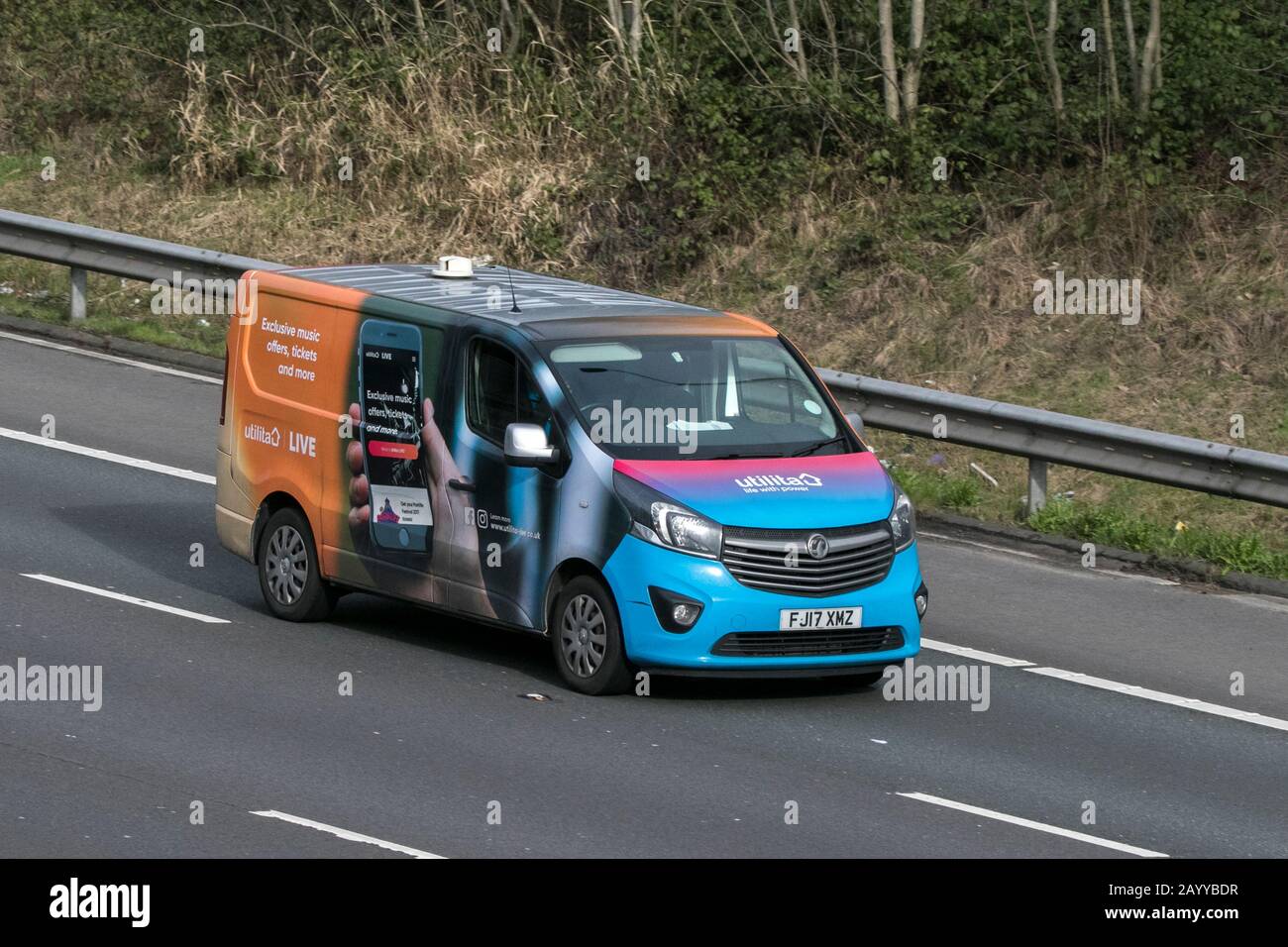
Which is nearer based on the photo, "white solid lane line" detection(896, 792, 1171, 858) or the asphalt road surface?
the asphalt road surface

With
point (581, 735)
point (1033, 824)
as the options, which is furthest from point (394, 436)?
point (1033, 824)

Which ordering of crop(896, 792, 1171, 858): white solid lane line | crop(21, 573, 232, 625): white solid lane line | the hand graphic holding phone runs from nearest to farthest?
crop(896, 792, 1171, 858): white solid lane line < the hand graphic holding phone < crop(21, 573, 232, 625): white solid lane line

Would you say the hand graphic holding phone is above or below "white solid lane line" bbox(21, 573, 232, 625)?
above

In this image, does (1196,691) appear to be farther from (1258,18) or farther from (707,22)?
(707,22)

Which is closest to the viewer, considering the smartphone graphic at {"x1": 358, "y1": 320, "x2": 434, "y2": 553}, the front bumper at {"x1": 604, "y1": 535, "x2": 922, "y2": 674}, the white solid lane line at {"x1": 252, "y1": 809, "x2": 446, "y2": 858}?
the white solid lane line at {"x1": 252, "y1": 809, "x2": 446, "y2": 858}

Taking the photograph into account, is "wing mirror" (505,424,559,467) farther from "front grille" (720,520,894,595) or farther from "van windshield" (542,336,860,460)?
"front grille" (720,520,894,595)

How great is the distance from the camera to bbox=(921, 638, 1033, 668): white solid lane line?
41.0 feet

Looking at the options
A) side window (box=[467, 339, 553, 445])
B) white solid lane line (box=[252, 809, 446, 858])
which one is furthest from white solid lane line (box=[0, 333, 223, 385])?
white solid lane line (box=[252, 809, 446, 858])

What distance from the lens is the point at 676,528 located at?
35.3 feet

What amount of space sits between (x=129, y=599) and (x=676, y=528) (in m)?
3.85

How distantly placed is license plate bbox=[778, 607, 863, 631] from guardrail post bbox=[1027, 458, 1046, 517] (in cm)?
527

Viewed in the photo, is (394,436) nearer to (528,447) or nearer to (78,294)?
(528,447)

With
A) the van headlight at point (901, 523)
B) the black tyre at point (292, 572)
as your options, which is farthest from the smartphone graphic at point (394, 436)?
the van headlight at point (901, 523)
